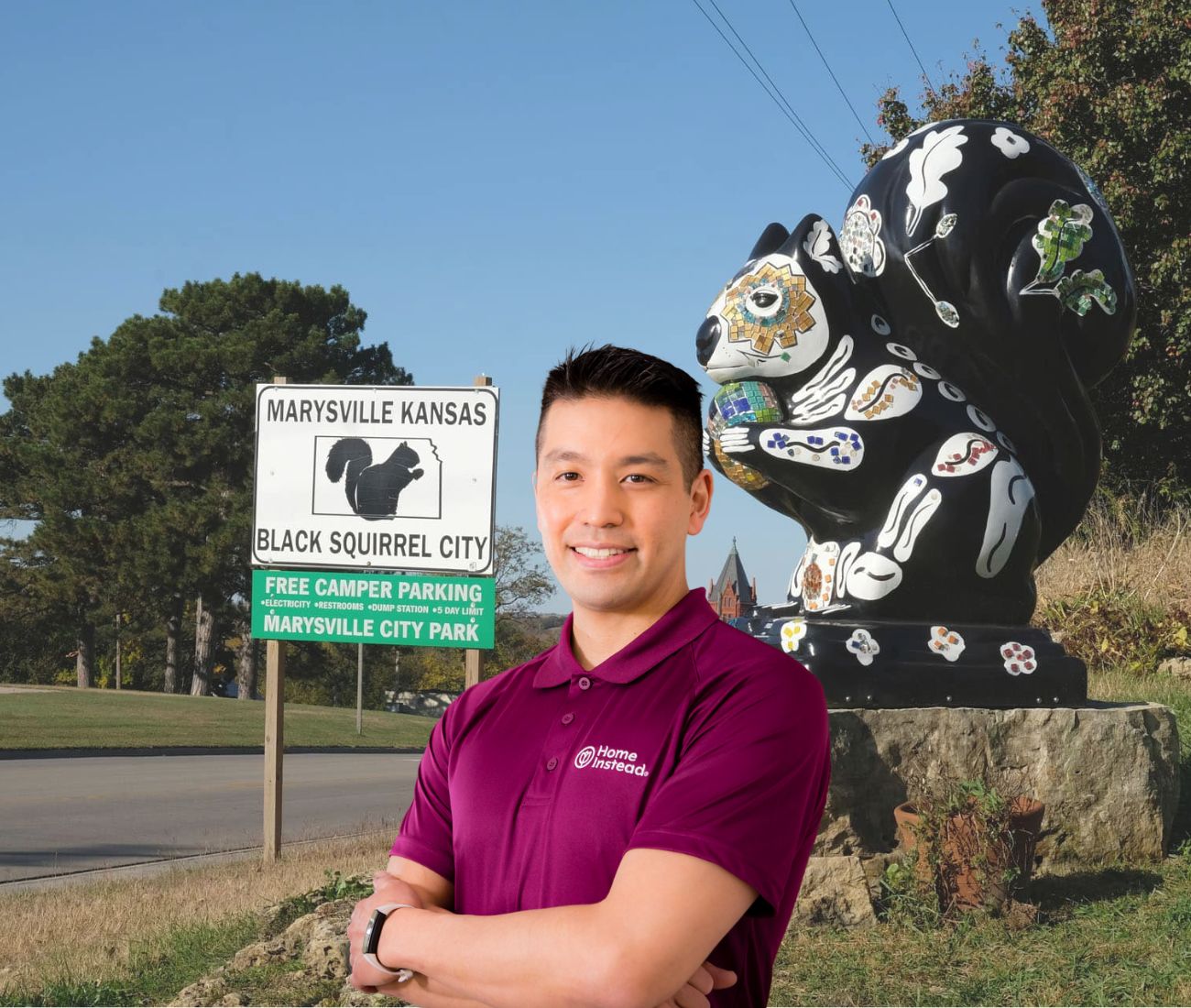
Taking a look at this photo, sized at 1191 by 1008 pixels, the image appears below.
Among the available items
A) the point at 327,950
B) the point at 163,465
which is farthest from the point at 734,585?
the point at 163,465

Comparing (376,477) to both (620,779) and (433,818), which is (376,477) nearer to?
(433,818)

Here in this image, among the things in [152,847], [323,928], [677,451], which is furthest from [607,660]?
[152,847]

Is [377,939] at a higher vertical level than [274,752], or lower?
higher

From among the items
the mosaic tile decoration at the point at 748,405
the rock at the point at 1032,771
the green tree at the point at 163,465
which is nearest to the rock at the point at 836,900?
the rock at the point at 1032,771

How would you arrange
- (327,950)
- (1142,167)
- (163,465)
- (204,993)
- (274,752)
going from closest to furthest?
1. (204,993)
2. (327,950)
3. (274,752)
4. (1142,167)
5. (163,465)

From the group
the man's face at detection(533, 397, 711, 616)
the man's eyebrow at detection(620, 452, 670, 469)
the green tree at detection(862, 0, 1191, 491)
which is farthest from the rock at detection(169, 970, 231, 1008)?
the green tree at detection(862, 0, 1191, 491)

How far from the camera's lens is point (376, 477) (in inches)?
288

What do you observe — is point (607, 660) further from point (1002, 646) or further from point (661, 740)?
point (1002, 646)

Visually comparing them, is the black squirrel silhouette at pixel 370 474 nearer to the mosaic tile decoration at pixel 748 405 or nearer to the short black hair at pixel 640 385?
the mosaic tile decoration at pixel 748 405

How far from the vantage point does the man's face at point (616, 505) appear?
1933mm

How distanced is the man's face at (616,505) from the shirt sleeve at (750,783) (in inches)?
8.2

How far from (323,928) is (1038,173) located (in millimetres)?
5267

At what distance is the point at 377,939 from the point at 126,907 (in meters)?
5.29

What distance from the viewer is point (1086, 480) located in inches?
293
